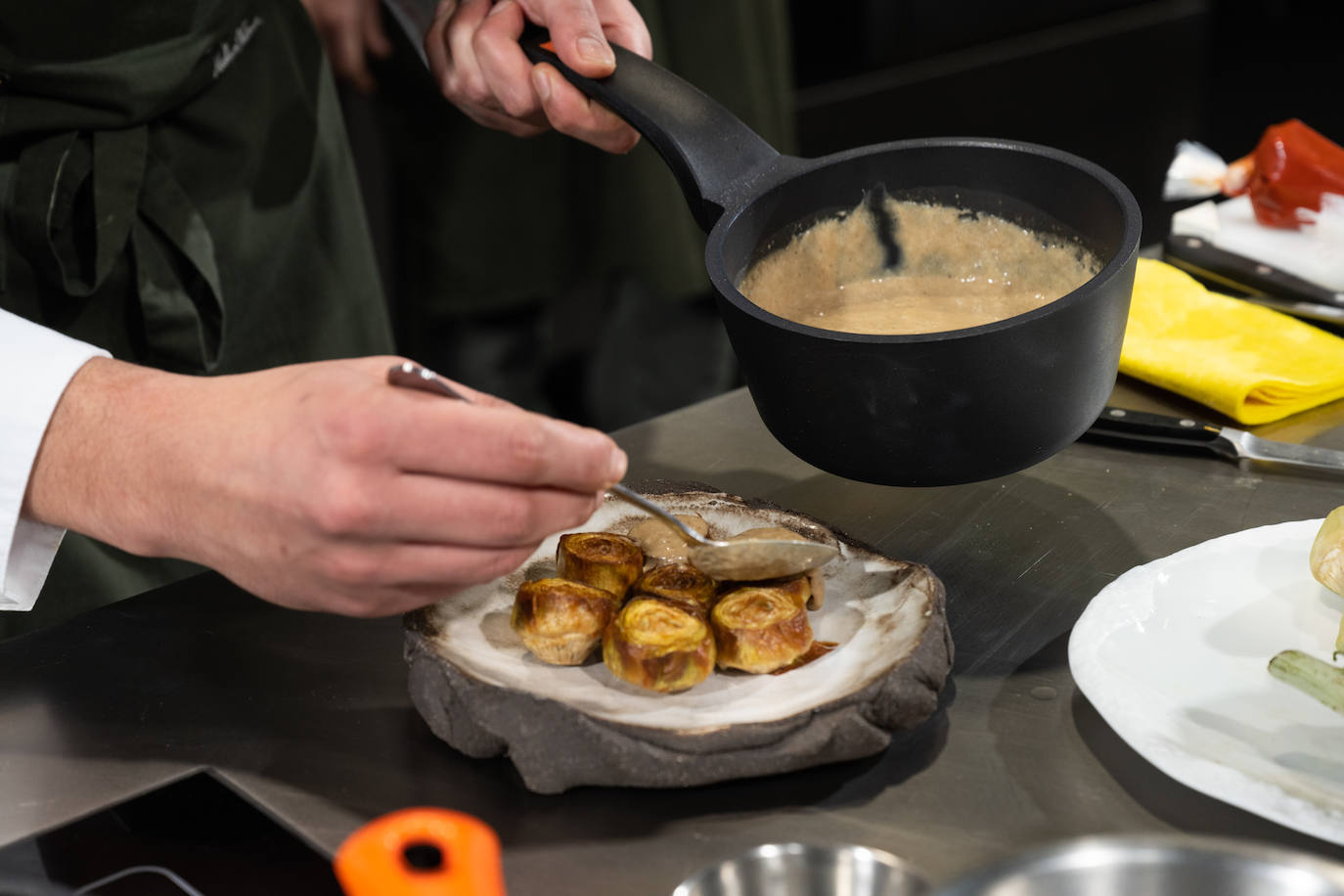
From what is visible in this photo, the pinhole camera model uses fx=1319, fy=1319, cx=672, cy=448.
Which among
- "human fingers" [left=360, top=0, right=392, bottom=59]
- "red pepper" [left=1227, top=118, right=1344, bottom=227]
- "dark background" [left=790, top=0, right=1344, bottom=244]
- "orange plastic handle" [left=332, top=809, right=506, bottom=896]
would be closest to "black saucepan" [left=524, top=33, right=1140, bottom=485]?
"orange plastic handle" [left=332, top=809, right=506, bottom=896]

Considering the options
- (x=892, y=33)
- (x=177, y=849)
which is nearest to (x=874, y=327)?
(x=177, y=849)

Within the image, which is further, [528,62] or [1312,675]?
[528,62]

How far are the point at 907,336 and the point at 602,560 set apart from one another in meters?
0.23

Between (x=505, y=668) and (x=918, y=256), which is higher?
(x=918, y=256)

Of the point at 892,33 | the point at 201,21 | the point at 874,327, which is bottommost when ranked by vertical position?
the point at 892,33

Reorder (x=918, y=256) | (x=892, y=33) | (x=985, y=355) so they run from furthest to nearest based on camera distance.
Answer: (x=892, y=33), (x=918, y=256), (x=985, y=355)

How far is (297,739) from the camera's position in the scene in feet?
2.65

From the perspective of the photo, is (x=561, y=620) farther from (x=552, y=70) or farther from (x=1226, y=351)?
(x=1226, y=351)

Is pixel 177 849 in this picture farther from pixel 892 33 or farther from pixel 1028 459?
pixel 892 33

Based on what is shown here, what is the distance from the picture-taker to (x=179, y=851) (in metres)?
0.76

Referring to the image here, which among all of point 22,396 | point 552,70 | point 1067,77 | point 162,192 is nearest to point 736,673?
point 22,396

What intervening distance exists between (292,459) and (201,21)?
0.68 meters

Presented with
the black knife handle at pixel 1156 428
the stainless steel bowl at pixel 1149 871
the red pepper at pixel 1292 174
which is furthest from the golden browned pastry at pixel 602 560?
the red pepper at pixel 1292 174

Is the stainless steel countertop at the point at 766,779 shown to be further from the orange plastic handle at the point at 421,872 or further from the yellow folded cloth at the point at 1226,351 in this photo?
the orange plastic handle at the point at 421,872
